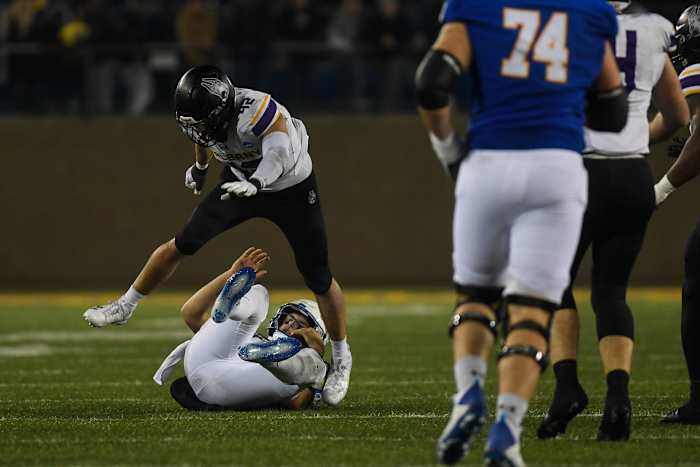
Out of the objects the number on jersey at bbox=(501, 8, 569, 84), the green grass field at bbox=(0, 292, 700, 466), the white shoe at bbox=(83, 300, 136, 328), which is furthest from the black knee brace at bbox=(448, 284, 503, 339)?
the white shoe at bbox=(83, 300, 136, 328)

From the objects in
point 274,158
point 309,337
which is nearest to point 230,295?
point 309,337

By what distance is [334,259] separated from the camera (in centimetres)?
1573

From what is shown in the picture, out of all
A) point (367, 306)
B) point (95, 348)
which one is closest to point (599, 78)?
point (95, 348)

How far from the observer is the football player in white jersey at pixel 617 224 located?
15.8 ft

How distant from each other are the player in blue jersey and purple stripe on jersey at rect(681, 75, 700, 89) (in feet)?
4.82

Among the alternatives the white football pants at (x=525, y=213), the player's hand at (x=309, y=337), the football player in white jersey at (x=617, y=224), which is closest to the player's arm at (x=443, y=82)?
the white football pants at (x=525, y=213)

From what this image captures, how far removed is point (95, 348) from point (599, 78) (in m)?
5.93

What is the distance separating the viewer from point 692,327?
18.0 ft

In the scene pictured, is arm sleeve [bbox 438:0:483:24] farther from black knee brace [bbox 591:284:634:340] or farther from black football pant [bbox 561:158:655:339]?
black knee brace [bbox 591:284:634:340]

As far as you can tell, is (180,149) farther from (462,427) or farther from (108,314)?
(462,427)

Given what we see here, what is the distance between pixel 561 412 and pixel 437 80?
148 centimetres

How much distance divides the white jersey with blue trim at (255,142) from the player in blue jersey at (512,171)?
2.01 m

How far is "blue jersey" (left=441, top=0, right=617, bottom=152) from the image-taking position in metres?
4.08

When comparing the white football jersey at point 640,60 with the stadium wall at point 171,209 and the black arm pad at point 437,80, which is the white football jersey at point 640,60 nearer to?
the black arm pad at point 437,80
